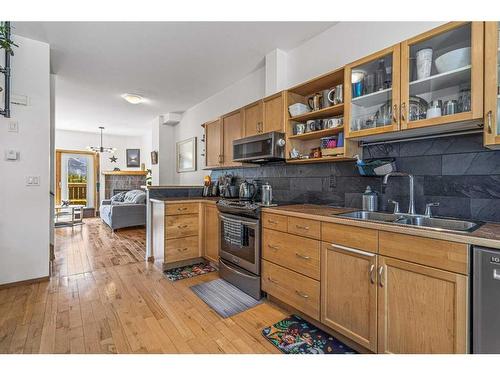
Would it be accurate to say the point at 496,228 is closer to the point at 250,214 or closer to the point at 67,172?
the point at 250,214

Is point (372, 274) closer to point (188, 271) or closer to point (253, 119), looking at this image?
point (253, 119)

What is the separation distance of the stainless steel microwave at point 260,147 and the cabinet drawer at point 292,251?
81 cm

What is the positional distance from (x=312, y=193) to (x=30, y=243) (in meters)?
3.08

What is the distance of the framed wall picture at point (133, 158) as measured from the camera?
8.26m

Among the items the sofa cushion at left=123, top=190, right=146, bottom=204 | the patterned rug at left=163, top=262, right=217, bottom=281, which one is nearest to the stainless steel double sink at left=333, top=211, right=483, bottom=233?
the patterned rug at left=163, top=262, right=217, bottom=281

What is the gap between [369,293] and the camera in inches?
55.8

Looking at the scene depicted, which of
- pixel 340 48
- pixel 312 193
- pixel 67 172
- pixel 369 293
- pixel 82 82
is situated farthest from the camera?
pixel 67 172

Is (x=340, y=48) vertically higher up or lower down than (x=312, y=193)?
higher up

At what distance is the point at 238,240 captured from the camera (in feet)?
8.06

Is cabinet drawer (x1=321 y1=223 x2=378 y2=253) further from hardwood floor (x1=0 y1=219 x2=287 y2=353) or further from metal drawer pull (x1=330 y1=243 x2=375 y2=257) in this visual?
hardwood floor (x1=0 y1=219 x2=287 y2=353)

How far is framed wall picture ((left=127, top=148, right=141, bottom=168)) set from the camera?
27.1 feet

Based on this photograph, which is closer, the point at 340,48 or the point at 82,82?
the point at 340,48

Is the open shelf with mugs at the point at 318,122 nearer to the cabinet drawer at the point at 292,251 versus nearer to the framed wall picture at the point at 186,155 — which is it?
the cabinet drawer at the point at 292,251
